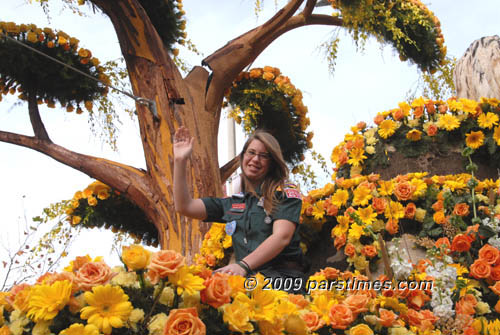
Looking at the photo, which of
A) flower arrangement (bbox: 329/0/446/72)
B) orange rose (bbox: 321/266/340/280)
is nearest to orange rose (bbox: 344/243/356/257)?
orange rose (bbox: 321/266/340/280)

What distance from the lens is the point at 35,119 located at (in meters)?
5.49

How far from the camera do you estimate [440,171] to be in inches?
143

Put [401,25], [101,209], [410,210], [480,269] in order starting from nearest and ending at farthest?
[480,269] → [410,210] → [101,209] → [401,25]

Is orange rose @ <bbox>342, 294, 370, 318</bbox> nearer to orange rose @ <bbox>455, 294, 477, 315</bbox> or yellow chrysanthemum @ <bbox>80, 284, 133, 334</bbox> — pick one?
orange rose @ <bbox>455, 294, 477, 315</bbox>

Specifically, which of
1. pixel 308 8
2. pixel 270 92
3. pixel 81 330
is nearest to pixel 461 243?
pixel 81 330

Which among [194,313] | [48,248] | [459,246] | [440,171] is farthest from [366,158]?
[48,248]

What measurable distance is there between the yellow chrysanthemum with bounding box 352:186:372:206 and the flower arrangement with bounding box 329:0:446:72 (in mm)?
2854

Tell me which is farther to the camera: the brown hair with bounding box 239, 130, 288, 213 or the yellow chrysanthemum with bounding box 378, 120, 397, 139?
the yellow chrysanthemum with bounding box 378, 120, 397, 139

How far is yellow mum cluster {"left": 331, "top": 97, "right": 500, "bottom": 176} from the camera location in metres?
3.55

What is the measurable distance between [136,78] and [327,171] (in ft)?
10.7

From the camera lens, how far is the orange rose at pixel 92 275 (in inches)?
50.9

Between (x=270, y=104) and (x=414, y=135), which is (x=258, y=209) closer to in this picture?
(x=414, y=135)

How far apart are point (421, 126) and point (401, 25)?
3299mm

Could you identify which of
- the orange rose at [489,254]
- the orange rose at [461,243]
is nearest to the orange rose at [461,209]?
the orange rose at [461,243]
